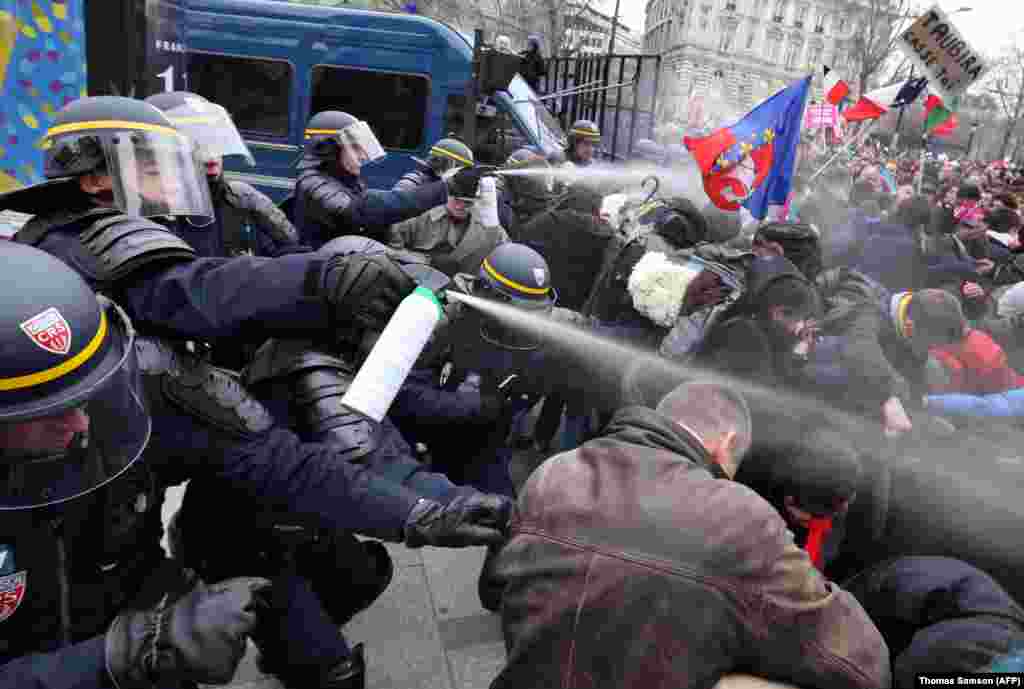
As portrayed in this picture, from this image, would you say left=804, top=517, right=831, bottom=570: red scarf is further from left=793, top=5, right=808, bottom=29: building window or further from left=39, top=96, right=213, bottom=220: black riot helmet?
left=793, top=5, right=808, bottom=29: building window

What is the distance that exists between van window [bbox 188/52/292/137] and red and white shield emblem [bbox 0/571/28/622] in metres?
7.43

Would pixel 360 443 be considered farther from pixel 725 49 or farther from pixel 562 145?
pixel 725 49

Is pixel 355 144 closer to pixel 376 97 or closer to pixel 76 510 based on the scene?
pixel 76 510

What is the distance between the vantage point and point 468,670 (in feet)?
9.91

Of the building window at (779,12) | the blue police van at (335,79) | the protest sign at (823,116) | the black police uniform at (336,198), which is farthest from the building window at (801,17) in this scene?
the black police uniform at (336,198)

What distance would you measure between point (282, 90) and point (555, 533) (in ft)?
25.2

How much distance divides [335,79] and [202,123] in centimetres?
453

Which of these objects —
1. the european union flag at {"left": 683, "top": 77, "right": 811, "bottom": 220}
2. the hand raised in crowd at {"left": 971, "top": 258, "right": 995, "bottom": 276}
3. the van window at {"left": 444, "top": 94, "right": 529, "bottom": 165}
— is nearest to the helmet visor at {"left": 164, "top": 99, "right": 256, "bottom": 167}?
the european union flag at {"left": 683, "top": 77, "right": 811, "bottom": 220}

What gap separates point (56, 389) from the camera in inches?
53.6

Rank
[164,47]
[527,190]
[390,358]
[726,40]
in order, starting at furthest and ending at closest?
[726,40] → [527,190] → [164,47] → [390,358]

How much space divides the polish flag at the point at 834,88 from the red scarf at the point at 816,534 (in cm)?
893

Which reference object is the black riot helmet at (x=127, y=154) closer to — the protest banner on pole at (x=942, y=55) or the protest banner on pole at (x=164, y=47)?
the protest banner on pole at (x=164, y=47)

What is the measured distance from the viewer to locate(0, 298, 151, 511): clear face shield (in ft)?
4.46

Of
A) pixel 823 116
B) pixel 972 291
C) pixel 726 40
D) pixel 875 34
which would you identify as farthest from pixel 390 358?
pixel 726 40
